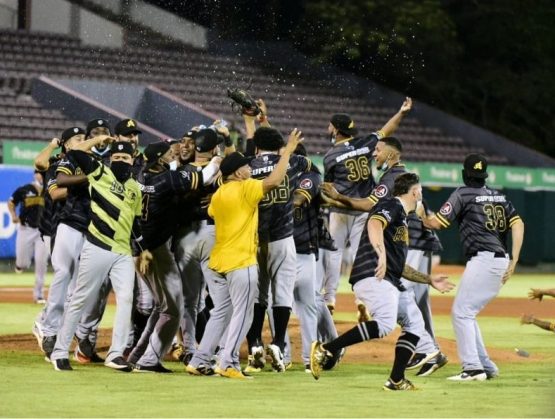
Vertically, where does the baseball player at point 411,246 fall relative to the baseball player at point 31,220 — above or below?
above

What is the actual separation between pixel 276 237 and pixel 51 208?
124 inches

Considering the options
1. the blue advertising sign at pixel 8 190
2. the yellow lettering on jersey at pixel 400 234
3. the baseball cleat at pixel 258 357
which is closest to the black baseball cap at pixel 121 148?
the baseball cleat at pixel 258 357

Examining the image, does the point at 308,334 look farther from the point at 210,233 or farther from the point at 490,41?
the point at 490,41

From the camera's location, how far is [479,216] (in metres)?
11.7

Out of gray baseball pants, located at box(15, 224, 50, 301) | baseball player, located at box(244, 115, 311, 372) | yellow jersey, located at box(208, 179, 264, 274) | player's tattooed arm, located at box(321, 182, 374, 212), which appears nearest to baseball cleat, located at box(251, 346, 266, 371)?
baseball player, located at box(244, 115, 311, 372)

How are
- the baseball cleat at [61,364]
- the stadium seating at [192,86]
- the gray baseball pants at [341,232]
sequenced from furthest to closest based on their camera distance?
the stadium seating at [192,86] < the gray baseball pants at [341,232] < the baseball cleat at [61,364]

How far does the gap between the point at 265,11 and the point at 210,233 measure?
34.9m

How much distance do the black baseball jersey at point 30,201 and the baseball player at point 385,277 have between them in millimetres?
11294

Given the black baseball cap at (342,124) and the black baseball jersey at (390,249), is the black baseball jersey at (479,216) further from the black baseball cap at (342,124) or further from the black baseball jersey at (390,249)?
the black baseball cap at (342,124)

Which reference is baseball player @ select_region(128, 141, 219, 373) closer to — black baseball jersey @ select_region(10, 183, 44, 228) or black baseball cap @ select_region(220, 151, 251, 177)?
black baseball cap @ select_region(220, 151, 251, 177)

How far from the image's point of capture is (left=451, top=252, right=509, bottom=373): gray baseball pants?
11.5 meters

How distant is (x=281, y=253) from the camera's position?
11742mm

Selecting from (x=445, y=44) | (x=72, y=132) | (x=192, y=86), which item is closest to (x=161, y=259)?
(x=72, y=132)

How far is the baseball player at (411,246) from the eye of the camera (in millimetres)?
11195
